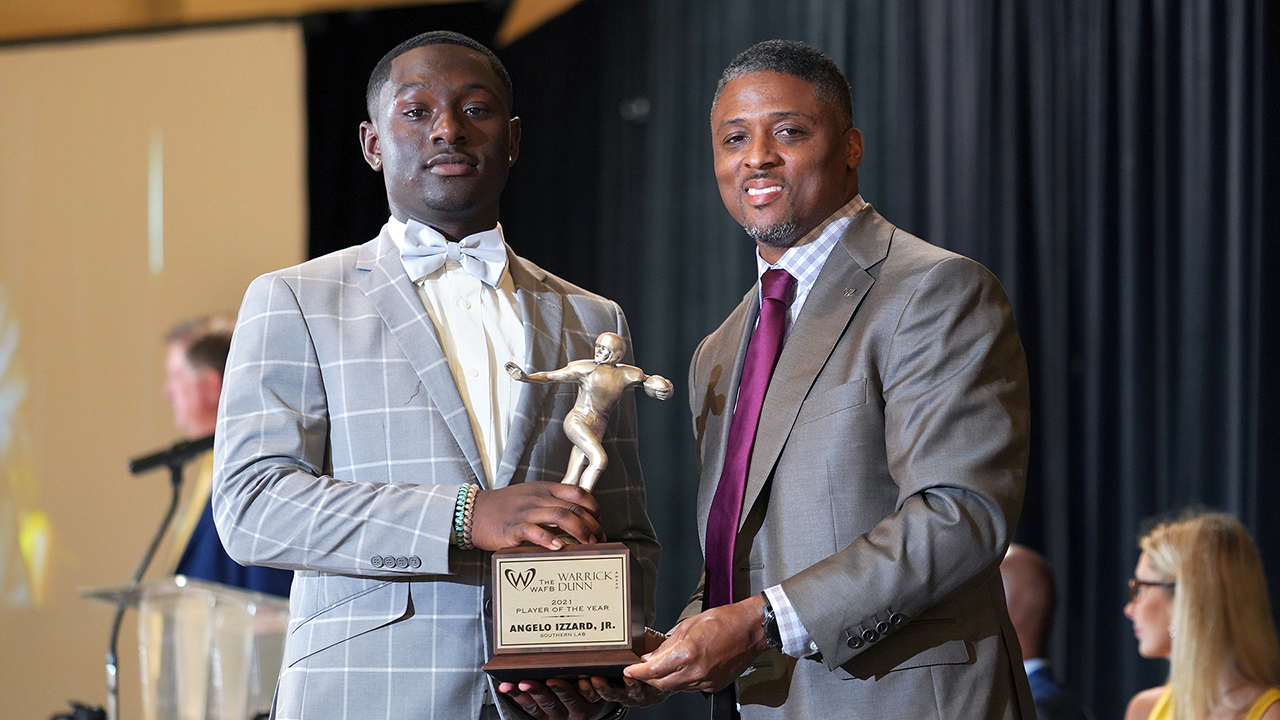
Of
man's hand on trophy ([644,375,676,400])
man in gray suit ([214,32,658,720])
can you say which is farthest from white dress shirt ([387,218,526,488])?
man's hand on trophy ([644,375,676,400])

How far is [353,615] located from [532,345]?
514 mm

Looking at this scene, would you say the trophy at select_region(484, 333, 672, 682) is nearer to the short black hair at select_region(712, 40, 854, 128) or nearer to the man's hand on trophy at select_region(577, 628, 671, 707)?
the man's hand on trophy at select_region(577, 628, 671, 707)

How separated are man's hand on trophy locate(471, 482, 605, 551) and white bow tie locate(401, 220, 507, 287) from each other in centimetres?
47

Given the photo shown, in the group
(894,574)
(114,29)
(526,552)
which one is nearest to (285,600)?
(526,552)

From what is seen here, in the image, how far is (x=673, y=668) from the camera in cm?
184

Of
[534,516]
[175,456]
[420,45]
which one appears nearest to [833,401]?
[534,516]

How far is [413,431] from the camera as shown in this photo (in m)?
2.06

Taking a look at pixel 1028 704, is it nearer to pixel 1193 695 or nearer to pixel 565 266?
pixel 1193 695

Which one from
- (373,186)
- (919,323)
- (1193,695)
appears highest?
(373,186)

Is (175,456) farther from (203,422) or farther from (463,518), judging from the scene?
(463,518)

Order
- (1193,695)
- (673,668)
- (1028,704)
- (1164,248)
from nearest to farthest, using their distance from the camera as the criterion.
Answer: (673,668)
(1028,704)
(1193,695)
(1164,248)

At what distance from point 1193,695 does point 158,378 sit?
457cm

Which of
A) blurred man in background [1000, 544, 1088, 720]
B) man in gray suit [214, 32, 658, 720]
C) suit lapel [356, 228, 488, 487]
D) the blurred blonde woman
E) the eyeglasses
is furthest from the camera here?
blurred man in background [1000, 544, 1088, 720]

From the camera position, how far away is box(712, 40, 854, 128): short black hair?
7.25 ft
